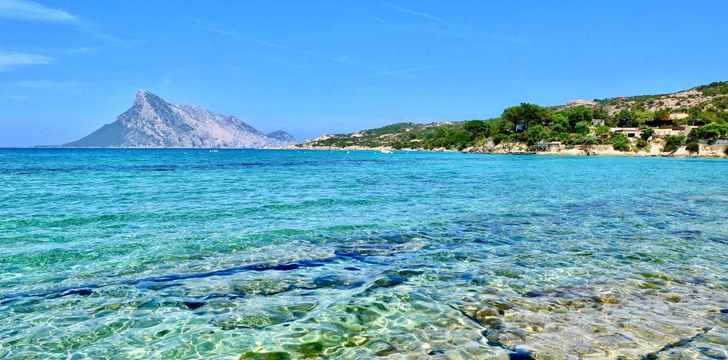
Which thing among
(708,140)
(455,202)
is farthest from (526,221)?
(708,140)

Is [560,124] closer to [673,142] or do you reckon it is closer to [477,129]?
[477,129]

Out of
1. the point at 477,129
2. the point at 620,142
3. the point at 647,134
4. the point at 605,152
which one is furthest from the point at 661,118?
the point at 477,129

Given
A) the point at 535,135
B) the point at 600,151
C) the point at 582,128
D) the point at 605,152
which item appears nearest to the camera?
the point at 605,152

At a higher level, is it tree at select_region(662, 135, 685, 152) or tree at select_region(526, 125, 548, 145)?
tree at select_region(526, 125, 548, 145)

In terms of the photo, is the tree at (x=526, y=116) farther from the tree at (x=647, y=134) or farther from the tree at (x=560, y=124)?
the tree at (x=647, y=134)

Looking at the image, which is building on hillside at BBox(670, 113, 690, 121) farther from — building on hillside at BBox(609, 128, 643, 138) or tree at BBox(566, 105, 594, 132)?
tree at BBox(566, 105, 594, 132)

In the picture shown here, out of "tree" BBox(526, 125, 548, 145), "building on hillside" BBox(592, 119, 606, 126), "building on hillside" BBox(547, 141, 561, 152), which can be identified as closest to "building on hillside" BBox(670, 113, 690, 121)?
"building on hillside" BBox(592, 119, 606, 126)

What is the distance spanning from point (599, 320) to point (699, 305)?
2151mm

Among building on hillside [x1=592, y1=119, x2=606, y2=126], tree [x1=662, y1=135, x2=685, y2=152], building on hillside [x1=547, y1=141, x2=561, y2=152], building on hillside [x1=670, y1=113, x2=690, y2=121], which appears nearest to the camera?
tree [x1=662, y1=135, x2=685, y2=152]

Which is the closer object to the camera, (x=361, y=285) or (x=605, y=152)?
(x=361, y=285)

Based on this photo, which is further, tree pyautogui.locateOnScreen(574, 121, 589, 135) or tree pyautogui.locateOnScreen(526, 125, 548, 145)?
tree pyautogui.locateOnScreen(574, 121, 589, 135)

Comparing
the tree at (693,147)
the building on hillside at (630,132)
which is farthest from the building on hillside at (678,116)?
the tree at (693,147)

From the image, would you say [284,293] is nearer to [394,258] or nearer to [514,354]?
[394,258]

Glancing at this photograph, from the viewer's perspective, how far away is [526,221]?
1695 cm
